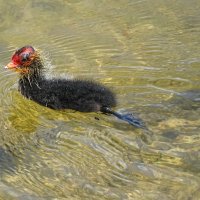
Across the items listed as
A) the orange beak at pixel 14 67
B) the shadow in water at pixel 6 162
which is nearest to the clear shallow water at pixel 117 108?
the shadow in water at pixel 6 162

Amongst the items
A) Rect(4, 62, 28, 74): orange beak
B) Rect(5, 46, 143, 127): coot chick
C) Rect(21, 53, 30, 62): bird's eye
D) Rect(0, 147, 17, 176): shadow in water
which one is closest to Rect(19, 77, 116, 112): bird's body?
Rect(5, 46, 143, 127): coot chick

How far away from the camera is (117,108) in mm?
5629

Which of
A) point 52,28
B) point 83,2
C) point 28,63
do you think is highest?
point 83,2

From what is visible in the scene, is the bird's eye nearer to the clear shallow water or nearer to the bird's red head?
the bird's red head

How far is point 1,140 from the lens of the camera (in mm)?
5277

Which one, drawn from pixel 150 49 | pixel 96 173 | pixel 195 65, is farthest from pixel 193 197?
pixel 150 49

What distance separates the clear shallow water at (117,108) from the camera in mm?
4469

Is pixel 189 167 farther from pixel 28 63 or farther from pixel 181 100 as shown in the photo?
pixel 28 63

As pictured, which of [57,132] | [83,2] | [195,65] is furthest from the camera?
[83,2]

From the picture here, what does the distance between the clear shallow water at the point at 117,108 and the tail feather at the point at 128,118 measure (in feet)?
0.20

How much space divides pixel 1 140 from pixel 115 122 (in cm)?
111

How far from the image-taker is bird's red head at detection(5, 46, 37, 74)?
5816 millimetres

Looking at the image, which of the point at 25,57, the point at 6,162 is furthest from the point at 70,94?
the point at 6,162

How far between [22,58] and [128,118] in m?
1.35
